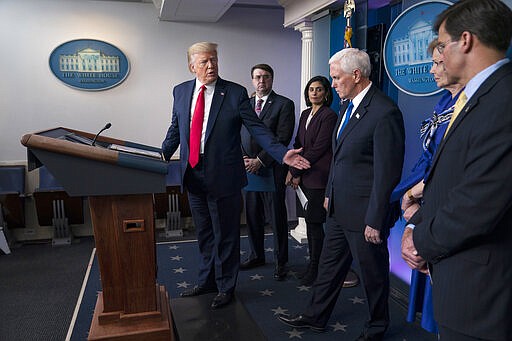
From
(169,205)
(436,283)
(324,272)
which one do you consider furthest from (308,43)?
(436,283)

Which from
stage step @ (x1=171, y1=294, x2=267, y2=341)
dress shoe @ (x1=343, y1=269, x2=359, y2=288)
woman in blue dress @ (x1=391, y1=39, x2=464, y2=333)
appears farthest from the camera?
dress shoe @ (x1=343, y1=269, x2=359, y2=288)

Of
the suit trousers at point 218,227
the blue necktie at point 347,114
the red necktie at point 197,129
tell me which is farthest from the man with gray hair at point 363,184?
the red necktie at point 197,129

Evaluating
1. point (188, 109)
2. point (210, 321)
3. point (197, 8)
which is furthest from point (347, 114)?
point (197, 8)

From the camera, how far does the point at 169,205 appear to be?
16.2 ft

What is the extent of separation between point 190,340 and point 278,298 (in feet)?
3.18

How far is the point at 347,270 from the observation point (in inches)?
98.2

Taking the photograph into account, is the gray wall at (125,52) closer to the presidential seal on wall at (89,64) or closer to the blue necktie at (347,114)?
the presidential seal on wall at (89,64)

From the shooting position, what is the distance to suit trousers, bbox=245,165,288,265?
11.8 ft

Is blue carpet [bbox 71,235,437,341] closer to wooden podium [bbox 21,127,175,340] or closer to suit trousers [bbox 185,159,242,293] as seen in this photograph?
suit trousers [bbox 185,159,242,293]

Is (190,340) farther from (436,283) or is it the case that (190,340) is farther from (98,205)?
(436,283)

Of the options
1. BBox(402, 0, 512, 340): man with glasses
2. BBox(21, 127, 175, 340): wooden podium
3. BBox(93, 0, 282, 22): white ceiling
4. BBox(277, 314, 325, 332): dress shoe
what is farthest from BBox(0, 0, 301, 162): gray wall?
BBox(402, 0, 512, 340): man with glasses

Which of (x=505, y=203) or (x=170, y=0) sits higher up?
(x=170, y=0)

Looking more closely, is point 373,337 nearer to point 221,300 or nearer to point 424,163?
point 221,300

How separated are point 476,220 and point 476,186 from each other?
0.27 ft
